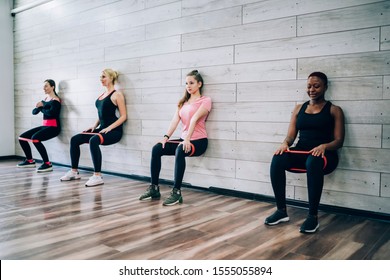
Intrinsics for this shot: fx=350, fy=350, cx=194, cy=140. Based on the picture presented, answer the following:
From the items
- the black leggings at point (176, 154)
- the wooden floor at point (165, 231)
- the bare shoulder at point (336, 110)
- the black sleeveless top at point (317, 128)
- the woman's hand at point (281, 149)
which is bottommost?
the wooden floor at point (165, 231)

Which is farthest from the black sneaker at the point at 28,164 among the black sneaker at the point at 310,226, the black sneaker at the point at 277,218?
the black sneaker at the point at 310,226

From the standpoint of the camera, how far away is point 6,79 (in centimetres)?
597

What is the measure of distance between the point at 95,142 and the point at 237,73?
5.63 feet

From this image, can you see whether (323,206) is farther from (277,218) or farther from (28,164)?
(28,164)

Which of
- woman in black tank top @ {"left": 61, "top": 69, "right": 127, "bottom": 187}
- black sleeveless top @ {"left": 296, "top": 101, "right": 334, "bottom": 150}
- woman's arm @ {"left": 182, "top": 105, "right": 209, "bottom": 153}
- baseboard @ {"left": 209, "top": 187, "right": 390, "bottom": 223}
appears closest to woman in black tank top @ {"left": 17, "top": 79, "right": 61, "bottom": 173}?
woman in black tank top @ {"left": 61, "top": 69, "right": 127, "bottom": 187}

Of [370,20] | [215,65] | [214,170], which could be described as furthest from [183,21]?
[370,20]

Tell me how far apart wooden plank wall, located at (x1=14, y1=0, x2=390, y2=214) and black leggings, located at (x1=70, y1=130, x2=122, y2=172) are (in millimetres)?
260

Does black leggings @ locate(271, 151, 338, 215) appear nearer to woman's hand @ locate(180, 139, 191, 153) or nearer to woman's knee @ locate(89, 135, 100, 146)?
woman's hand @ locate(180, 139, 191, 153)

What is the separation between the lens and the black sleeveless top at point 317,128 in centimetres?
258

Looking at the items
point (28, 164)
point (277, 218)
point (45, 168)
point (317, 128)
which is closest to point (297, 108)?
point (317, 128)

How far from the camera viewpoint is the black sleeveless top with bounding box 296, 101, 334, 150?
2576mm

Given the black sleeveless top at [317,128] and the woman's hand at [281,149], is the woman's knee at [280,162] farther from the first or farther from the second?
the black sleeveless top at [317,128]

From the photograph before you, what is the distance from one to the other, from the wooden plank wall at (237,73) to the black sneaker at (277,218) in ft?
1.56
